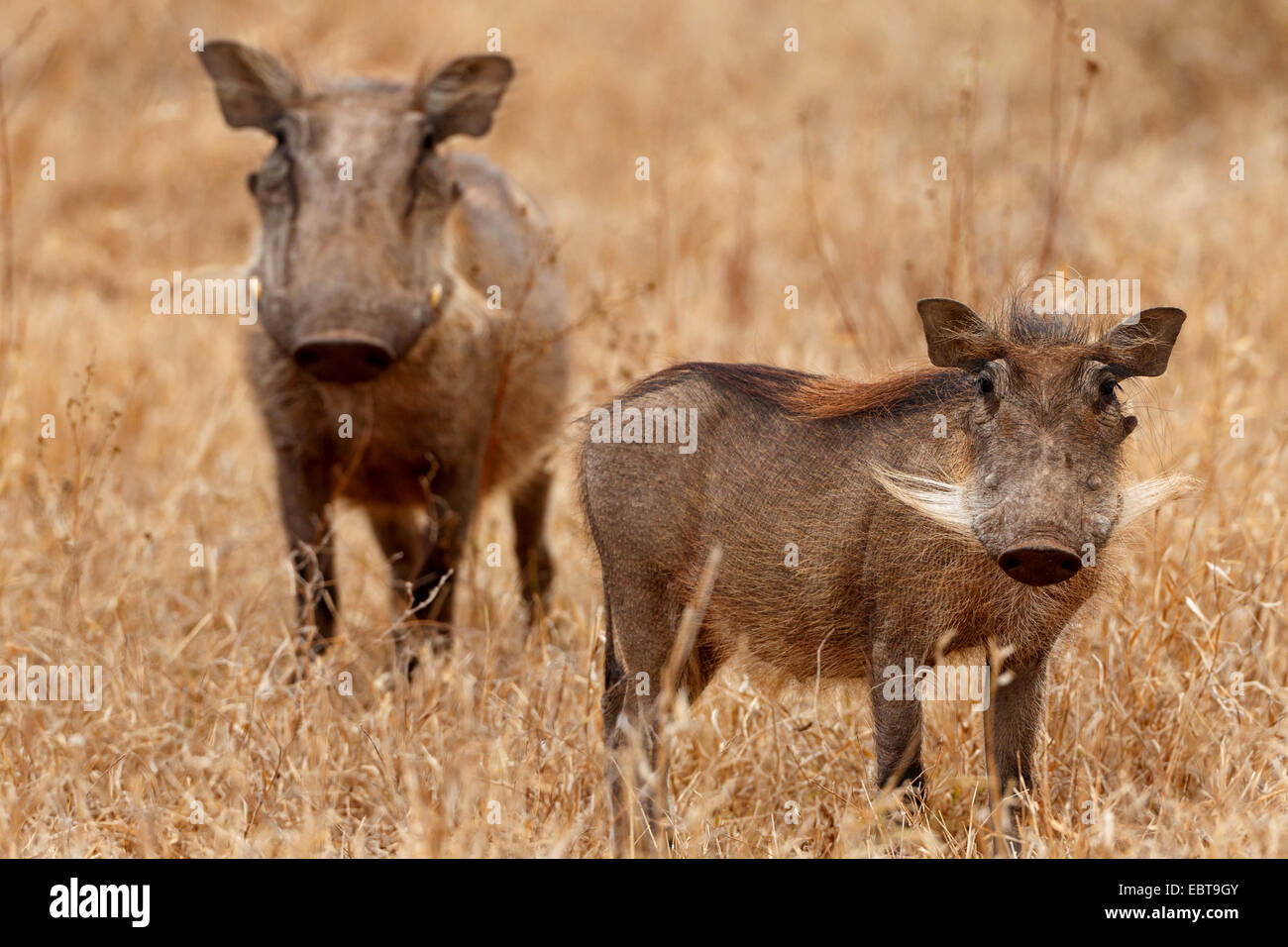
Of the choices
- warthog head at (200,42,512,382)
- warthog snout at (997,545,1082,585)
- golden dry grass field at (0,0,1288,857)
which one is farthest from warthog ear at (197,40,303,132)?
warthog snout at (997,545,1082,585)

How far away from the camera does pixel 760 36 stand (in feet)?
40.6

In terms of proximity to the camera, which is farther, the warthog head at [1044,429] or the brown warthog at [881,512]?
the brown warthog at [881,512]

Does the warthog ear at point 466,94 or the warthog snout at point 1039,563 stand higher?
the warthog ear at point 466,94

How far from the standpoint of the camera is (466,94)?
4945 millimetres

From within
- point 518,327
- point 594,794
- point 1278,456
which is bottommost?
point 594,794

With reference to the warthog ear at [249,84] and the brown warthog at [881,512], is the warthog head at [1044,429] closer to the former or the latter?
the brown warthog at [881,512]

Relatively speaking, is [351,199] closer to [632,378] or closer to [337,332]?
[337,332]

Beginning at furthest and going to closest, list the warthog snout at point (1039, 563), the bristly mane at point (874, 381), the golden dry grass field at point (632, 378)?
the golden dry grass field at point (632, 378)
the bristly mane at point (874, 381)
the warthog snout at point (1039, 563)

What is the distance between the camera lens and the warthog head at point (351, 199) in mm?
4234

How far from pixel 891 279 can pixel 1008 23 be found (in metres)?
4.67

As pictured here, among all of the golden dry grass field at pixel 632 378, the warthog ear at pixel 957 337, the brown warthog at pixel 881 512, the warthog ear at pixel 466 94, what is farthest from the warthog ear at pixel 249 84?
the warthog ear at pixel 957 337

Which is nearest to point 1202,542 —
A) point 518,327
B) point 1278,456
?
point 1278,456

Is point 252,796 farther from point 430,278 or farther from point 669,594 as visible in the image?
point 430,278

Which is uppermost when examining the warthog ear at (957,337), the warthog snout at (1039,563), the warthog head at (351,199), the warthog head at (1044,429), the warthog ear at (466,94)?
the warthog ear at (466,94)
